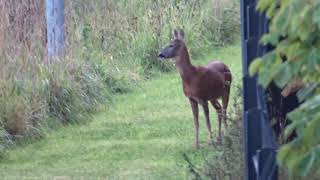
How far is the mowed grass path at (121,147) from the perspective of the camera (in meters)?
9.51

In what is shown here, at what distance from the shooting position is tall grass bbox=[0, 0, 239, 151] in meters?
A: 11.1

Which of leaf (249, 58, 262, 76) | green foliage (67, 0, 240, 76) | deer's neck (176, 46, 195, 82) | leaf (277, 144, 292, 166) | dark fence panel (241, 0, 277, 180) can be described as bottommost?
green foliage (67, 0, 240, 76)

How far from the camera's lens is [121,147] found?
1065cm

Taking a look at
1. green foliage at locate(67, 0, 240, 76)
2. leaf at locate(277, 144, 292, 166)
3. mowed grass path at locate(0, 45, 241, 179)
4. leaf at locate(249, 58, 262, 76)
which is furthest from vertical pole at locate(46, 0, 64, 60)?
leaf at locate(277, 144, 292, 166)

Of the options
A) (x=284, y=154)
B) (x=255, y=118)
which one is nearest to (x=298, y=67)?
(x=284, y=154)

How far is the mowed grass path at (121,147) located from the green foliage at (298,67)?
569cm

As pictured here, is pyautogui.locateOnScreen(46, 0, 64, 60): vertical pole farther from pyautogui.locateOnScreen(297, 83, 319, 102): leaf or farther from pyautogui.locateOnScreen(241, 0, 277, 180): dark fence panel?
pyautogui.locateOnScreen(297, 83, 319, 102): leaf

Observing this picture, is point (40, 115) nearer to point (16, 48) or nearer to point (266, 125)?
point (16, 48)

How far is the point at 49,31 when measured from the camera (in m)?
12.8

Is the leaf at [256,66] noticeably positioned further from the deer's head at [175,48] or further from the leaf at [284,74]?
the deer's head at [175,48]

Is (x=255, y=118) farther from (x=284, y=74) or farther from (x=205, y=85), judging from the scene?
(x=205, y=85)

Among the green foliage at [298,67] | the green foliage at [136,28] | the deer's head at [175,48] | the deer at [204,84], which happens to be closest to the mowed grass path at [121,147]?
the deer at [204,84]

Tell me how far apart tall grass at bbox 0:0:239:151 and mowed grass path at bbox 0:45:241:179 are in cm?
25

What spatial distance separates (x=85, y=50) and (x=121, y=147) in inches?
143
